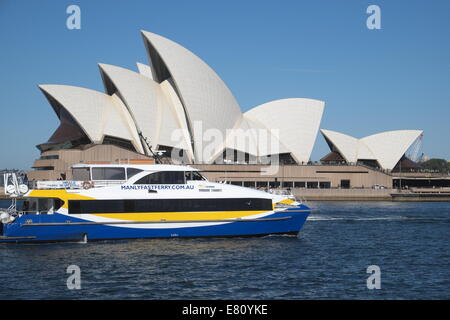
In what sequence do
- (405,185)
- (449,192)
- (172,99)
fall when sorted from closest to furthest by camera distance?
(172,99), (449,192), (405,185)

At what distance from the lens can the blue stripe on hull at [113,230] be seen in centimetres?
2645

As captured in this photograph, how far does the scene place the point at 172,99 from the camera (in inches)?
3071

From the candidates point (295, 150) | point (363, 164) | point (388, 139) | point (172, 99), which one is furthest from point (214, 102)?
point (388, 139)

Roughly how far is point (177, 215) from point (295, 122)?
60.4 m

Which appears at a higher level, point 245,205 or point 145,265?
point 245,205

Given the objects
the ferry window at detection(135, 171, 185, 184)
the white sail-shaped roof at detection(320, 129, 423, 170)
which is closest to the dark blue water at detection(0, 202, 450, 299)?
the ferry window at detection(135, 171, 185, 184)

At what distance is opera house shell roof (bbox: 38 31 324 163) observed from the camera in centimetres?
7506

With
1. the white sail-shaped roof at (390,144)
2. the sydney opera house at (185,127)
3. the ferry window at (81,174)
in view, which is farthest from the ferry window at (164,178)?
the white sail-shaped roof at (390,144)

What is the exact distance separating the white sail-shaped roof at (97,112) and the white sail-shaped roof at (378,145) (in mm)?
31593

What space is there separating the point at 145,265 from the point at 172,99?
5746 cm

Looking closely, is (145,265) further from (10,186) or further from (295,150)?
(295,150)

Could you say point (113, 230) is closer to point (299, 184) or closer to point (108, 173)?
point (108, 173)

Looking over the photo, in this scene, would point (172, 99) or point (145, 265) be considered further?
point (172, 99)

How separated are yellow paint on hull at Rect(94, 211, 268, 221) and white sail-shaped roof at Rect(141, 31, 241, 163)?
48.2m
